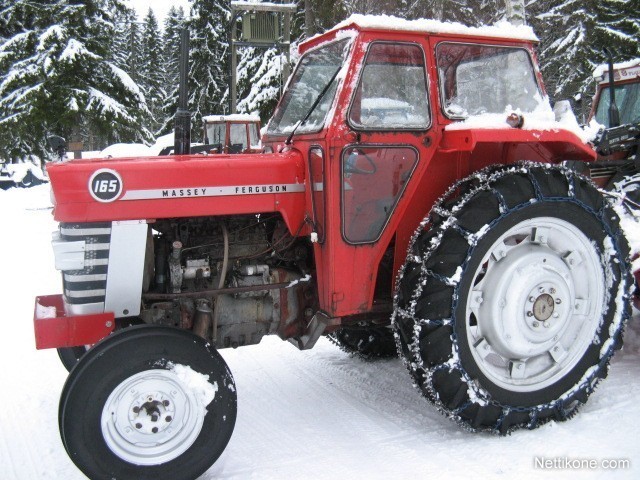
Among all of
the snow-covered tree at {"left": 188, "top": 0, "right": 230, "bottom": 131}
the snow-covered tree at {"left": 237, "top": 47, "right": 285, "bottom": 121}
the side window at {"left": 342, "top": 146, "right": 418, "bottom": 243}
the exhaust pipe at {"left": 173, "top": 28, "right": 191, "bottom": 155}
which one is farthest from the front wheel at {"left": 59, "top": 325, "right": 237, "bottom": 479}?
the snow-covered tree at {"left": 188, "top": 0, "right": 230, "bottom": 131}

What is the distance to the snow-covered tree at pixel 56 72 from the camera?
18.3 metres

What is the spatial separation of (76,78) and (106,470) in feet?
62.2

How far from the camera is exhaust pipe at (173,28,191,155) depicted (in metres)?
3.07

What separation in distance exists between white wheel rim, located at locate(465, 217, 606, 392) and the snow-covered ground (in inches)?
13.4

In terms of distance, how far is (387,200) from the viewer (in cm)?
311

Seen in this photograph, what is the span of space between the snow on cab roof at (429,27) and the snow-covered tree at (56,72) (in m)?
17.6

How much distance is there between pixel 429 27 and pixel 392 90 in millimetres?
411

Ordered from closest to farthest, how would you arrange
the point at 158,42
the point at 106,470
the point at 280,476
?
1. the point at 106,470
2. the point at 280,476
3. the point at 158,42

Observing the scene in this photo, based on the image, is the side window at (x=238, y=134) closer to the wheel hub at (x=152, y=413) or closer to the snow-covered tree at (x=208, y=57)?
the snow-covered tree at (x=208, y=57)

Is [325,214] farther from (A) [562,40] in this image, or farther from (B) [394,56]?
(A) [562,40]

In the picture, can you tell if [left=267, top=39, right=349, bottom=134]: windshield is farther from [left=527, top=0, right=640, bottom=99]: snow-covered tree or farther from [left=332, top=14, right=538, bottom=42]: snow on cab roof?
[left=527, top=0, right=640, bottom=99]: snow-covered tree

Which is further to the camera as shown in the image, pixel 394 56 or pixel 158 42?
pixel 158 42

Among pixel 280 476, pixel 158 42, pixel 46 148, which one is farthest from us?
pixel 158 42

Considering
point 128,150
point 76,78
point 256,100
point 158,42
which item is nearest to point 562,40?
point 256,100
